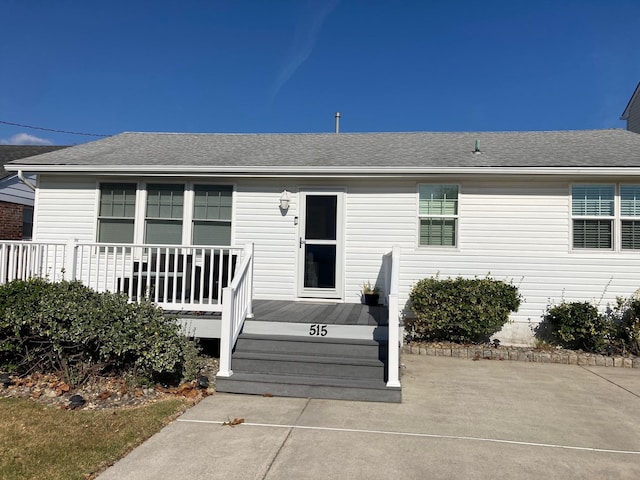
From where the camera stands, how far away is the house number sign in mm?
5348

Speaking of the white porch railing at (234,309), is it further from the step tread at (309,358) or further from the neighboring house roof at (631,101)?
the neighboring house roof at (631,101)

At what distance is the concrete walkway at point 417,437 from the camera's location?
294 centimetres

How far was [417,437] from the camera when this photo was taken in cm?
351

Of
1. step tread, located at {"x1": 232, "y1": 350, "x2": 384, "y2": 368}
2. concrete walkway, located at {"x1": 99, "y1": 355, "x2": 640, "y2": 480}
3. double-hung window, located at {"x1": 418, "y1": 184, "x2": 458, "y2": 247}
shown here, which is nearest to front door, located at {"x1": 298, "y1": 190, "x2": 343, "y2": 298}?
double-hung window, located at {"x1": 418, "y1": 184, "x2": 458, "y2": 247}

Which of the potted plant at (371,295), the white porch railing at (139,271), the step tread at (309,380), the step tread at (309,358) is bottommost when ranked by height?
the step tread at (309,380)

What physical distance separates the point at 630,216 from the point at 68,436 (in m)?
8.37

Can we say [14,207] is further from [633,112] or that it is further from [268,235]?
[633,112]

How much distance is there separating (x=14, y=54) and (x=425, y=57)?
54.6 feet

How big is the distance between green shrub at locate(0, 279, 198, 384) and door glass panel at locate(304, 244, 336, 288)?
3.14m

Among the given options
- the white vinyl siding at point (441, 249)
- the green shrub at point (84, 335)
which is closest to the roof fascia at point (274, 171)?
the white vinyl siding at point (441, 249)

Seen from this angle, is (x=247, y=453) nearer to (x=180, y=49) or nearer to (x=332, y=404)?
(x=332, y=404)

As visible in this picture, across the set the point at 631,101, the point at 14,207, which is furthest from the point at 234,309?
the point at 631,101

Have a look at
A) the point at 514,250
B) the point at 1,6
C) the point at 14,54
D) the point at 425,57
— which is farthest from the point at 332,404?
the point at 14,54

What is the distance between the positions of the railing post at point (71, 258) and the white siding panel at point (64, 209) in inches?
85.2
